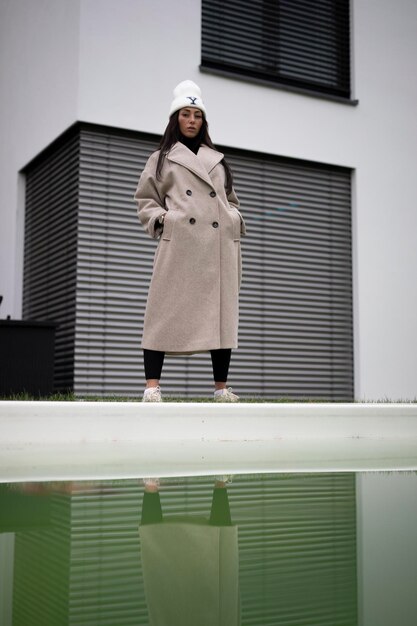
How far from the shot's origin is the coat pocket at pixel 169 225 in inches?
130

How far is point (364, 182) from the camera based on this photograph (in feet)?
22.6

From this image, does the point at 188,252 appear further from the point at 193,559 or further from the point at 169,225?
the point at 193,559

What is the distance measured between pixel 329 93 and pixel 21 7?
120 inches

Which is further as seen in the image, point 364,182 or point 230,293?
point 364,182

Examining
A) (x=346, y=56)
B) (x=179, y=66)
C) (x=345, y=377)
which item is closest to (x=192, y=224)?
(x=179, y=66)

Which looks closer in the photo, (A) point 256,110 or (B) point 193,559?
(B) point 193,559

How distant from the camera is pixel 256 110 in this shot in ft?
20.9

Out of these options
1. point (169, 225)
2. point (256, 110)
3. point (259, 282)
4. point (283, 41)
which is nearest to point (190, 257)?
point (169, 225)

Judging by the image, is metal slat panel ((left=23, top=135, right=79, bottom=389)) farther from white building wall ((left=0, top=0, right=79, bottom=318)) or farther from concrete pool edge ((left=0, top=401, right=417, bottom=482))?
concrete pool edge ((left=0, top=401, right=417, bottom=482))

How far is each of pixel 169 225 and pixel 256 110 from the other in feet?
11.2

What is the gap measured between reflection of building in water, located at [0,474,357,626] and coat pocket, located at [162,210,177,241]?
1793 mm

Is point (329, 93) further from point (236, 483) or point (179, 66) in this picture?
point (236, 483)

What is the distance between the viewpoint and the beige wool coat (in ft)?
10.7

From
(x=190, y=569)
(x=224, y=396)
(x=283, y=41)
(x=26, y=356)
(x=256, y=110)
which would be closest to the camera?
(x=190, y=569)
